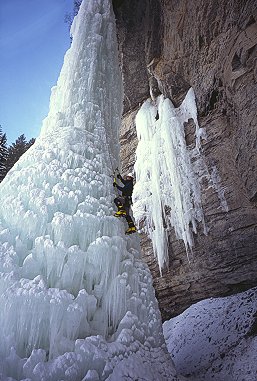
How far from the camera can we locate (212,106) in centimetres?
952

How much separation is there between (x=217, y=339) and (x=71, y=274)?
4237mm

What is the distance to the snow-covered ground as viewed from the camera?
536 cm

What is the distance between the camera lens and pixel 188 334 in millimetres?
7387

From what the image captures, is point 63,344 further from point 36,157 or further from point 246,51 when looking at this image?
point 246,51

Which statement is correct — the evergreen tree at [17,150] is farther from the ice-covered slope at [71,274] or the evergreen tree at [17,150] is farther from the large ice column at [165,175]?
the ice-covered slope at [71,274]

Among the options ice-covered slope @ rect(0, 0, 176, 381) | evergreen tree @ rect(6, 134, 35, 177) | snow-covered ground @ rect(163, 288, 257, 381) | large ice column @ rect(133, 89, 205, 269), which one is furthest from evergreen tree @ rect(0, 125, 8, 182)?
snow-covered ground @ rect(163, 288, 257, 381)

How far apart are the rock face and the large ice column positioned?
12.3 inches

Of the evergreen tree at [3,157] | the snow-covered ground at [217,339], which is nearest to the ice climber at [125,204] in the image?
the snow-covered ground at [217,339]

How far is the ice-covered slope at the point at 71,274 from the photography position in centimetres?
325

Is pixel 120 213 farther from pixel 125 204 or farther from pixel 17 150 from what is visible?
pixel 17 150

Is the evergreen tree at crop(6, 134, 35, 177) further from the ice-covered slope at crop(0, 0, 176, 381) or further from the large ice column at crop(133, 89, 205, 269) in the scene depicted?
the ice-covered slope at crop(0, 0, 176, 381)

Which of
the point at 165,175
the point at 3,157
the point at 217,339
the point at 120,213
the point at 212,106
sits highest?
the point at 3,157

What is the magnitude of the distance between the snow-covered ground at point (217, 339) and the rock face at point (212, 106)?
71cm

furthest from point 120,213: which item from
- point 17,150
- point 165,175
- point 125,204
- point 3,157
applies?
point 17,150
